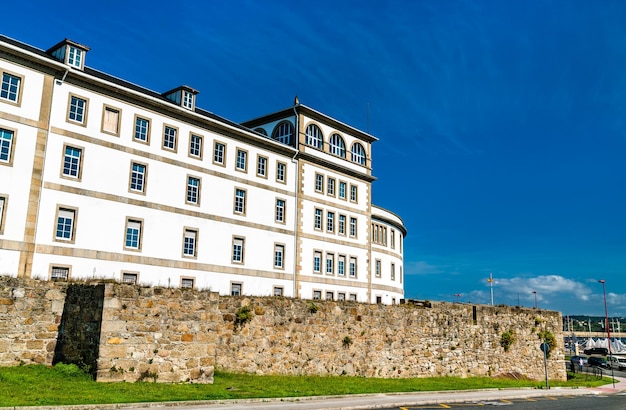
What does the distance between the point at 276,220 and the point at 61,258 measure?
59.8 feet

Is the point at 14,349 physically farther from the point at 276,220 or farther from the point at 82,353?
the point at 276,220

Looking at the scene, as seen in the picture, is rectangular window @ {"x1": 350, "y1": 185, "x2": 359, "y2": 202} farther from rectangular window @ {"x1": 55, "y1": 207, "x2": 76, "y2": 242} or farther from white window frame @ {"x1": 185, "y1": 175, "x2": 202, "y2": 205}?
rectangular window @ {"x1": 55, "y1": 207, "x2": 76, "y2": 242}

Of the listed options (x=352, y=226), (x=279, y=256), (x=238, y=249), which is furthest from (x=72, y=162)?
(x=352, y=226)

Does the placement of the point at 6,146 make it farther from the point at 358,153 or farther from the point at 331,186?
the point at 358,153

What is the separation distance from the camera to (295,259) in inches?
1850

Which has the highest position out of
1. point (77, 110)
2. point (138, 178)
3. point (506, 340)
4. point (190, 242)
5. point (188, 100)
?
point (188, 100)

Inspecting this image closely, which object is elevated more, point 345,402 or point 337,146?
point 337,146

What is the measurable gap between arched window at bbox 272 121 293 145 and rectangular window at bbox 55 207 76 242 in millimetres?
21393

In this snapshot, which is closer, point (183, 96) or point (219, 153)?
point (183, 96)

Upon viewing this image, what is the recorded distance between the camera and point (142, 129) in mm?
37219

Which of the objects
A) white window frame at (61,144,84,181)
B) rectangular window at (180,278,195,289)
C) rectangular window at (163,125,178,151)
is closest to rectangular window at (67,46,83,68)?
white window frame at (61,144,84,181)

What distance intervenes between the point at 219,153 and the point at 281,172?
22.2 feet

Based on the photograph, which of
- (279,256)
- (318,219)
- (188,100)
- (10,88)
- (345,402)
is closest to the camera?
(345,402)

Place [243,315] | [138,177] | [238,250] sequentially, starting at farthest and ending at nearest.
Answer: [238,250] → [138,177] → [243,315]
